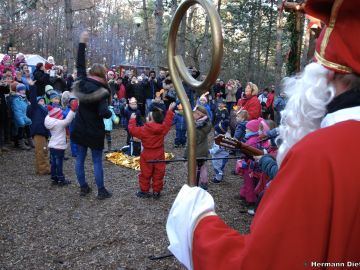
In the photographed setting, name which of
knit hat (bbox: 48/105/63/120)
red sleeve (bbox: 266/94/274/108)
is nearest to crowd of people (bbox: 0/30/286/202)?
knit hat (bbox: 48/105/63/120)

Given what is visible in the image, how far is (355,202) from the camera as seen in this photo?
0.92 metres

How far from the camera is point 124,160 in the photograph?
27.6ft

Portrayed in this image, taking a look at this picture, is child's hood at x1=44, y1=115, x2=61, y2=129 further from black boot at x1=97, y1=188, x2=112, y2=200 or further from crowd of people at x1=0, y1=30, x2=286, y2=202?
black boot at x1=97, y1=188, x2=112, y2=200

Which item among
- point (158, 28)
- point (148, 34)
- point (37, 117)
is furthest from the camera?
point (148, 34)

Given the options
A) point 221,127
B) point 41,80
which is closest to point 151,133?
point 221,127

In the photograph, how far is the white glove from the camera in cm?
123

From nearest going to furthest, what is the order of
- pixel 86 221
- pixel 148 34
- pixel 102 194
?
1. pixel 86 221
2. pixel 102 194
3. pixel 148 34

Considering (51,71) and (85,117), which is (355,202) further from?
(51,71)

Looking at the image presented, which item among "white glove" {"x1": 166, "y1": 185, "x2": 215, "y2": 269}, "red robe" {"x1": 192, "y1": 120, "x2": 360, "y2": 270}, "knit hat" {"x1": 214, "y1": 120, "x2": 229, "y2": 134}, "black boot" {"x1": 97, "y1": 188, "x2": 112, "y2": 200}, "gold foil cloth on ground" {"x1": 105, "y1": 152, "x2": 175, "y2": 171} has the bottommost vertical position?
"gold foil cloth on ground" {"x1": 105, "y1": 152, "x2": 175, "y2": 171}

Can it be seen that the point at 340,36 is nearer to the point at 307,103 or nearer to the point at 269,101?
the point at 307,103

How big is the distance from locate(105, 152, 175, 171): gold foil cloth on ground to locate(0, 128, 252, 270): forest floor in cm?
51

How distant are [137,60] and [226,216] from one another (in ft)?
146

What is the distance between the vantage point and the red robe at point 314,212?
92 centimetres

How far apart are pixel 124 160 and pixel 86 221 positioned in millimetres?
3482
